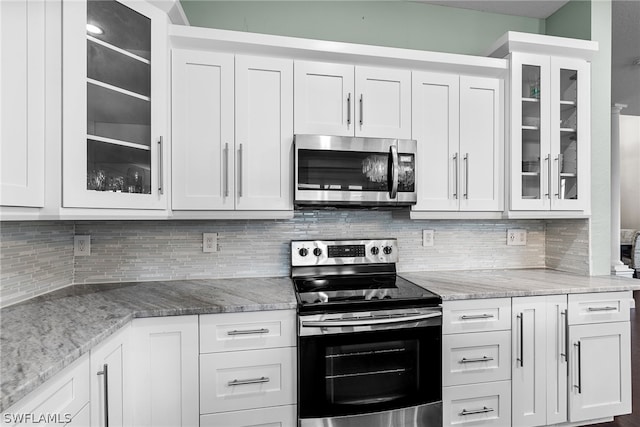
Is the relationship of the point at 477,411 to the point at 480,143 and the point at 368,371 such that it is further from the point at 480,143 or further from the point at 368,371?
the point at 480,143

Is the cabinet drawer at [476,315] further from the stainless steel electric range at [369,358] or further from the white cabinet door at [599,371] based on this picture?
the white cabinet door at [599,371]

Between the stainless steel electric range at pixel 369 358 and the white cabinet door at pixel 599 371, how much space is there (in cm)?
84

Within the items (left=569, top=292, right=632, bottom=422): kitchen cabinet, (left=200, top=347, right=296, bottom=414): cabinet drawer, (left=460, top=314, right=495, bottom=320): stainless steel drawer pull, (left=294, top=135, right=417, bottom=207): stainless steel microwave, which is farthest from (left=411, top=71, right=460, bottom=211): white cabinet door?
(left=200, top=347, right=296, bottom=414): cabinet drawer

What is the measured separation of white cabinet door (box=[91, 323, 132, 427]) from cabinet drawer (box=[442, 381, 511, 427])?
1492mm

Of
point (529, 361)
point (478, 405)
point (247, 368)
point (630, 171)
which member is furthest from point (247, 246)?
point (630, 171)

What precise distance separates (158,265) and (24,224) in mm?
674

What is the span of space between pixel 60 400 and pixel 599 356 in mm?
2548

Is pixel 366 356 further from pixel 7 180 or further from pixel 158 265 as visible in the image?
pixel 7 180

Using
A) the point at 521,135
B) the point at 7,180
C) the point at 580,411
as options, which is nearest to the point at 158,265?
the point at 7,180

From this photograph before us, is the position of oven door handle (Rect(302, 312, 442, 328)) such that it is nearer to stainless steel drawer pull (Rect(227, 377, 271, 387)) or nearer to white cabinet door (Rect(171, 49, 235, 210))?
stainless steel drawer pull (Rect(227, 377, 271, 387))

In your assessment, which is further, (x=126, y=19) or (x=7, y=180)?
(x=126, y=19)

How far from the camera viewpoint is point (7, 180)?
118 cm

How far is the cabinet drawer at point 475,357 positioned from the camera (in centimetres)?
182

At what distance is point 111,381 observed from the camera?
1.32m
